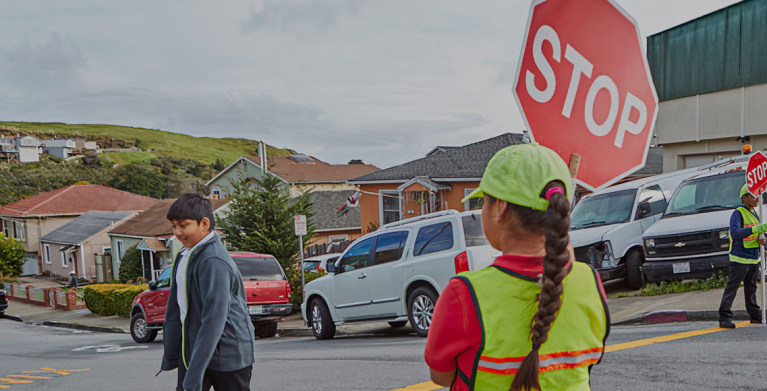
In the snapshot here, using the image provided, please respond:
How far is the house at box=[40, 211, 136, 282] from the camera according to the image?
45.5m

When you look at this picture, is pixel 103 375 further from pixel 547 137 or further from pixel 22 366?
pixel 547 137

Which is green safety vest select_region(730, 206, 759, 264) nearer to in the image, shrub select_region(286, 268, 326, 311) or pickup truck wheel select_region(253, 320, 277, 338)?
pickup truck wheel select_region(253, 320, 277, 338)

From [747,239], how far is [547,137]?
6.83 m

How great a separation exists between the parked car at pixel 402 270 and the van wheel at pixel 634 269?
419 centimetres

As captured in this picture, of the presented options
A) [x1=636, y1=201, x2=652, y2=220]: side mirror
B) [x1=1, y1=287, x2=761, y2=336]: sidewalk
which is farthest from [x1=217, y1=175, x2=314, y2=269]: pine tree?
[x1=636, y1=201, x2=652, y2=220]: side mirror

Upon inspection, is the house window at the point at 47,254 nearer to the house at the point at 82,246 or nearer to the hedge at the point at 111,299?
the house at the point at 82,246

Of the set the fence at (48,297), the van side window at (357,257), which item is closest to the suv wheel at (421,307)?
the van side window at (357,257)

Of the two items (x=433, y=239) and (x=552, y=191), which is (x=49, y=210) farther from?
(x=552, y=191)

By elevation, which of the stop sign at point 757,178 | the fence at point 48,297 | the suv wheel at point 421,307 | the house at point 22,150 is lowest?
the fence at point 48,297

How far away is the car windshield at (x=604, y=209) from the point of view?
46.7ft

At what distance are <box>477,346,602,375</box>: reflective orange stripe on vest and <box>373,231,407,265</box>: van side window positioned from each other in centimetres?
948

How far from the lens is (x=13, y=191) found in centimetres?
9225

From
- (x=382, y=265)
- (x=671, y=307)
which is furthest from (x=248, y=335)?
(x=671, y=307)

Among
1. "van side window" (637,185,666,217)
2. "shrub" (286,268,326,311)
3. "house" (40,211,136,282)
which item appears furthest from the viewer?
"house" (40,211,136,282)
